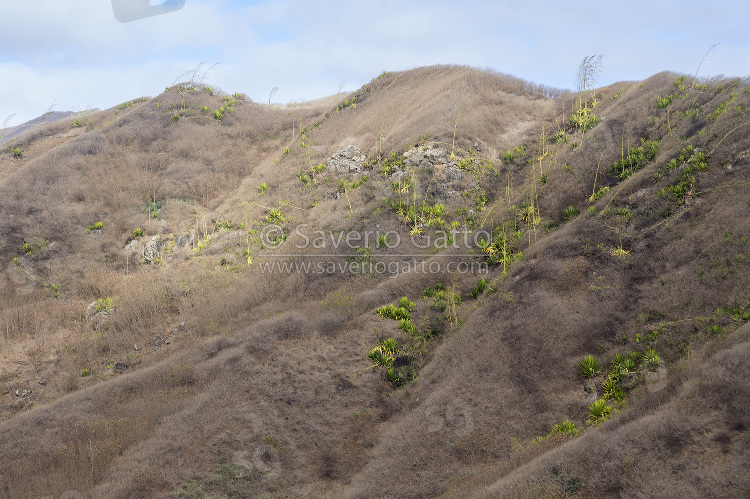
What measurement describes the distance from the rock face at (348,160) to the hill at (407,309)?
7.6 inches

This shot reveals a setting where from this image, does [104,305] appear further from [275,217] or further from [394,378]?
[394,378]

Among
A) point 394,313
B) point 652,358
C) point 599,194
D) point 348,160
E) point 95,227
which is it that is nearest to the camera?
point 652,358

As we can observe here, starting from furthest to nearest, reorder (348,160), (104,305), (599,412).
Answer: (348,160) < (104,305) < (599,412)

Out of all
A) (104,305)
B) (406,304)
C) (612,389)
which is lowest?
(612,389)

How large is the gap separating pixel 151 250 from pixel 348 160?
11.1m

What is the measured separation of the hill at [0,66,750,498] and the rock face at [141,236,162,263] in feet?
0.67

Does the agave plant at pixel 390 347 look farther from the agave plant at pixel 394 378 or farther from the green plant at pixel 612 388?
the green plant at pixel 612 388

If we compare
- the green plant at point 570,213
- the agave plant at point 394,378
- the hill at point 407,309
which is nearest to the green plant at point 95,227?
the hill at point 407,309

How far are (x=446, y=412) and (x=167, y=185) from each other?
72.2 ft

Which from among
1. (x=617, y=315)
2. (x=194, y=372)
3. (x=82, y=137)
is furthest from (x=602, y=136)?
(x=82, y=137)

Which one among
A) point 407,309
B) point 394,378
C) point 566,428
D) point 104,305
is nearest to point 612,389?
point 566,428

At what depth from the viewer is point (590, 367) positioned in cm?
1086

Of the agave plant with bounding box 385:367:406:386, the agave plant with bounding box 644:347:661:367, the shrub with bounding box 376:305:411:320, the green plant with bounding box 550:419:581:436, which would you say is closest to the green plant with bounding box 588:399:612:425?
the green plant with bounding box 550:419:581:436

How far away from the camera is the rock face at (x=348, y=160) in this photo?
24875 millimetres
